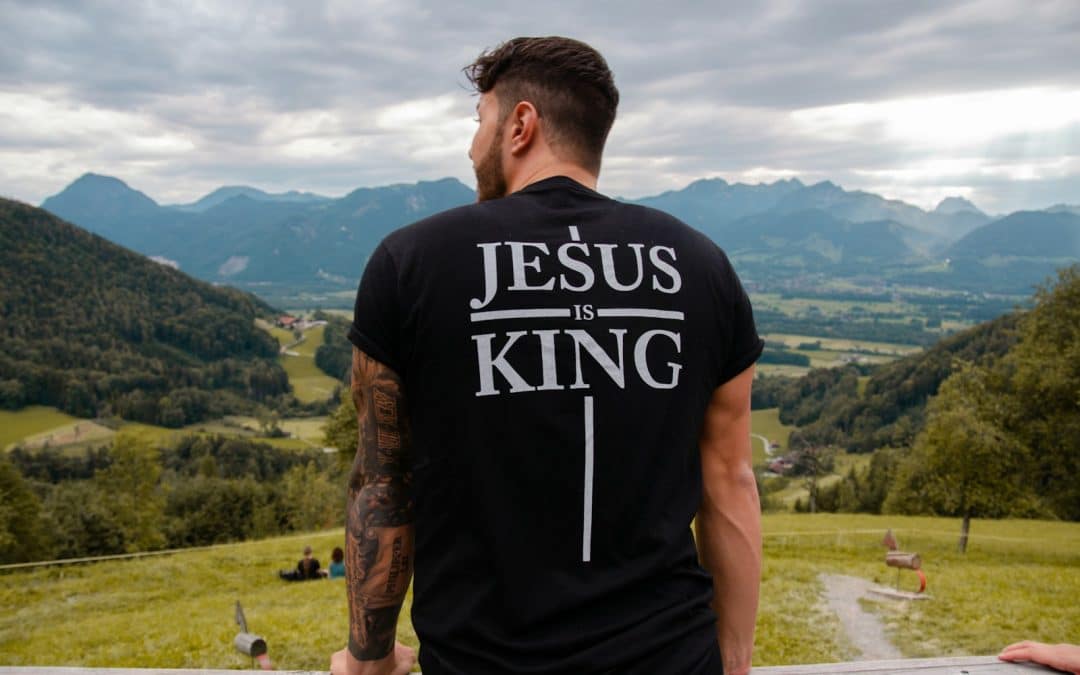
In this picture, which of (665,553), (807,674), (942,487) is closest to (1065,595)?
(942,487)

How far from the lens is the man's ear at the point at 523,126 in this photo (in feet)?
7.32

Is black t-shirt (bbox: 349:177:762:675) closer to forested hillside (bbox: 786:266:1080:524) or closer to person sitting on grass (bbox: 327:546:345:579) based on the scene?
person sitting on grass (bbox: 327:546:345:579)

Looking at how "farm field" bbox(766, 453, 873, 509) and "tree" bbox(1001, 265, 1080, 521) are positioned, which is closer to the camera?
"tree" bbox(1001, 265, 1080, 521)

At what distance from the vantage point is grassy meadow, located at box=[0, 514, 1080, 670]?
10812 millimetres

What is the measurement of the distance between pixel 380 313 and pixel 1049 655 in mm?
2697

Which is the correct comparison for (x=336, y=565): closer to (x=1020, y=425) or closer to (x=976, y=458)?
(x=976, y=458)

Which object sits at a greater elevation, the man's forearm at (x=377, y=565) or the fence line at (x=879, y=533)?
the man's forearm at (x=377, y=565)

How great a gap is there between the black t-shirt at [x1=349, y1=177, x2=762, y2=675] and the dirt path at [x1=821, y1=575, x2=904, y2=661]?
349 inches

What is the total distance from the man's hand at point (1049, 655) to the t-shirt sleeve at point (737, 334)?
5.06 ft

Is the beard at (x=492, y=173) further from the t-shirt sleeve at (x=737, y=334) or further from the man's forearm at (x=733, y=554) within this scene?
the man's forearm at (x=733, y=554)

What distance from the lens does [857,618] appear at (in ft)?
41.2

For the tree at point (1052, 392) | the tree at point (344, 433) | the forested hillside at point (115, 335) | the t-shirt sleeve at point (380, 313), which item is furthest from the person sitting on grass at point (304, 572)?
the forested hillside at point (115, 335)

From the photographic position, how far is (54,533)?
38.8 metres

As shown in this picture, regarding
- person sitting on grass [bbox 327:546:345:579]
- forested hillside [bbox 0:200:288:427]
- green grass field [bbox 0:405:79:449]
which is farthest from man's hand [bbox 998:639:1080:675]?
forested hillside [bbox 0:200:288:427]
